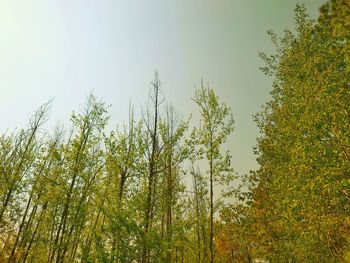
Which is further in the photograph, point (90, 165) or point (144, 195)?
point (90, 165)

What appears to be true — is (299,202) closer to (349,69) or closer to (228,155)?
(349,69)

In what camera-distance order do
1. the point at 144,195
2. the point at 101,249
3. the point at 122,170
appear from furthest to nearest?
the point at 122,170, the point at 144,195, the point at 101,249

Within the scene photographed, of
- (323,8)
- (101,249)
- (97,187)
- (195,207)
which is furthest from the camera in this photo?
(195,207)

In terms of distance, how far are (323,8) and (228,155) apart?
842cm

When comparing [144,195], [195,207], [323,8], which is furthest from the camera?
[195,207]

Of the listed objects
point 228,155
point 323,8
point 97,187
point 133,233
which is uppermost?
point 323,8

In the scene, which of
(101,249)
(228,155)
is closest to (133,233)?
(101,249)

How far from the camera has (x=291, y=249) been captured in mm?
16641

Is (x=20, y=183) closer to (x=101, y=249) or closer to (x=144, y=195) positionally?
(x=144, y=195)

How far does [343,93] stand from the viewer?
365 inches

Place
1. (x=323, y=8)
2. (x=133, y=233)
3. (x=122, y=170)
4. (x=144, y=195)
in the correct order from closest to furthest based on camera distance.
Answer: (x=133, y=233)
(x=144, y=195)
(x=323, y=8)
(x=122, y=170)

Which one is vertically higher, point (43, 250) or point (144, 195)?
point (144, 195)

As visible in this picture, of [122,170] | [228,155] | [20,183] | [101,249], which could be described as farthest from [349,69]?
[20,183]

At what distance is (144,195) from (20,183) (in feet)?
26.3
